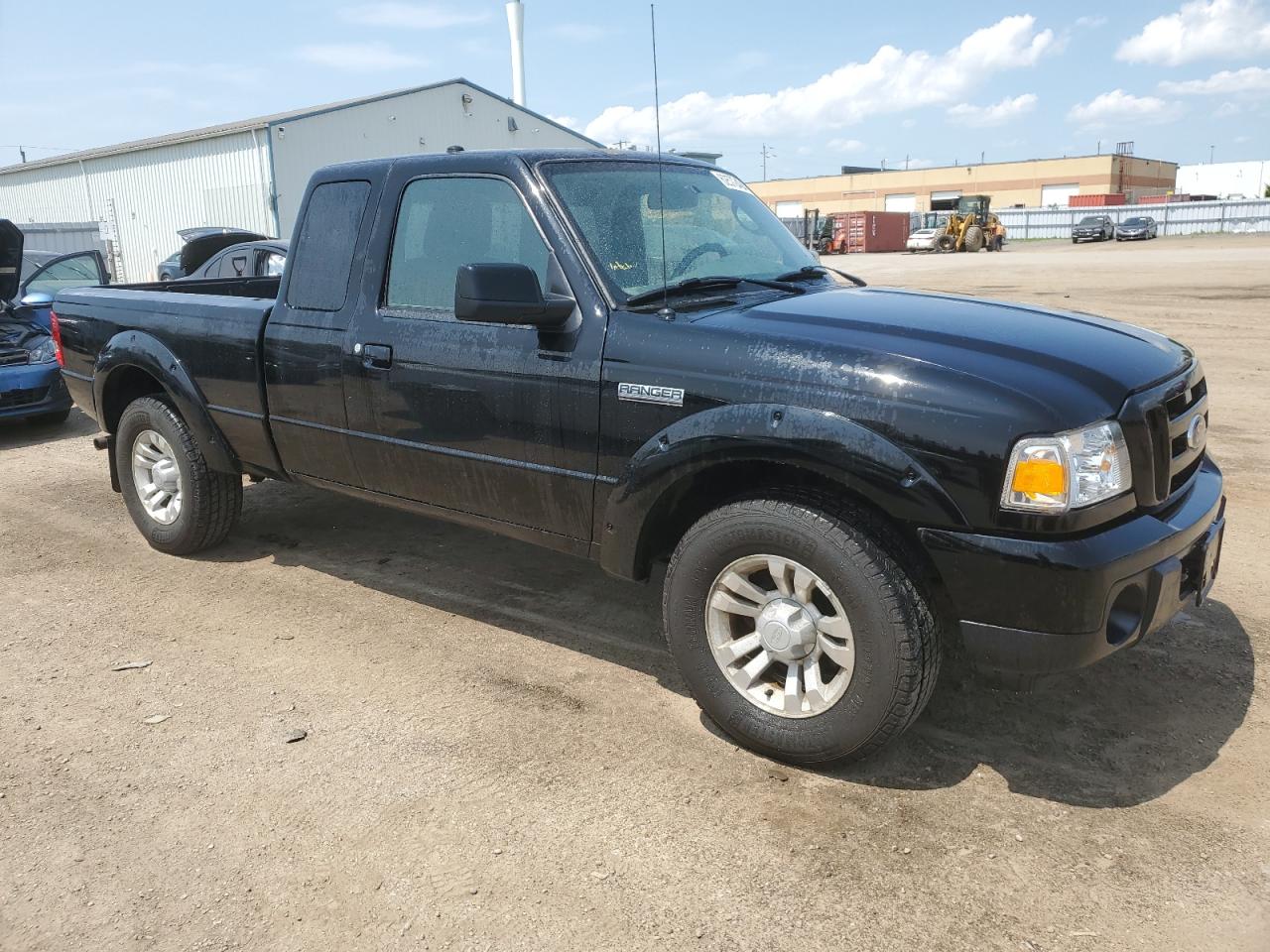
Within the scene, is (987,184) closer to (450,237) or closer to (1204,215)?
(1204,215)

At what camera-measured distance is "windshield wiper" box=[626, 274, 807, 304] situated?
352 cm

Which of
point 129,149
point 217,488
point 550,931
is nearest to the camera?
point 550,931

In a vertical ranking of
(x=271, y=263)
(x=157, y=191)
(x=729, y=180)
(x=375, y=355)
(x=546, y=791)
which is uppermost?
(x=157, y=191)

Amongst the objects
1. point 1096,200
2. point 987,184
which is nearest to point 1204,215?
point 1096,200

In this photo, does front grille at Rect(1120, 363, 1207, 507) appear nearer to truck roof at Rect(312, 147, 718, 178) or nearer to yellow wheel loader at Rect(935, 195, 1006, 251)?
truck roof at Rect(312, 147, 718, 178)

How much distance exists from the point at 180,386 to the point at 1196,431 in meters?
4.48

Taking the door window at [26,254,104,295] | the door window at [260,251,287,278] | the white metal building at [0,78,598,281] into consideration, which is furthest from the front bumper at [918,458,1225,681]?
the white metal building at [0,78,598,281]

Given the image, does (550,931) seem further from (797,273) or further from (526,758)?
(797,273)

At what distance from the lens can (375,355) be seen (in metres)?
4.04

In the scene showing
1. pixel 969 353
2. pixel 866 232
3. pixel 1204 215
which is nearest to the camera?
pixel 969 353

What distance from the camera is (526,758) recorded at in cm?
333

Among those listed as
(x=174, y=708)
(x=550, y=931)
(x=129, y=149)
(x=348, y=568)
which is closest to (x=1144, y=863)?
(x=550, y=931)

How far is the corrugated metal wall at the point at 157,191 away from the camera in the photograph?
2695 centimetres

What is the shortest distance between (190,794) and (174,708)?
0.68 meters
